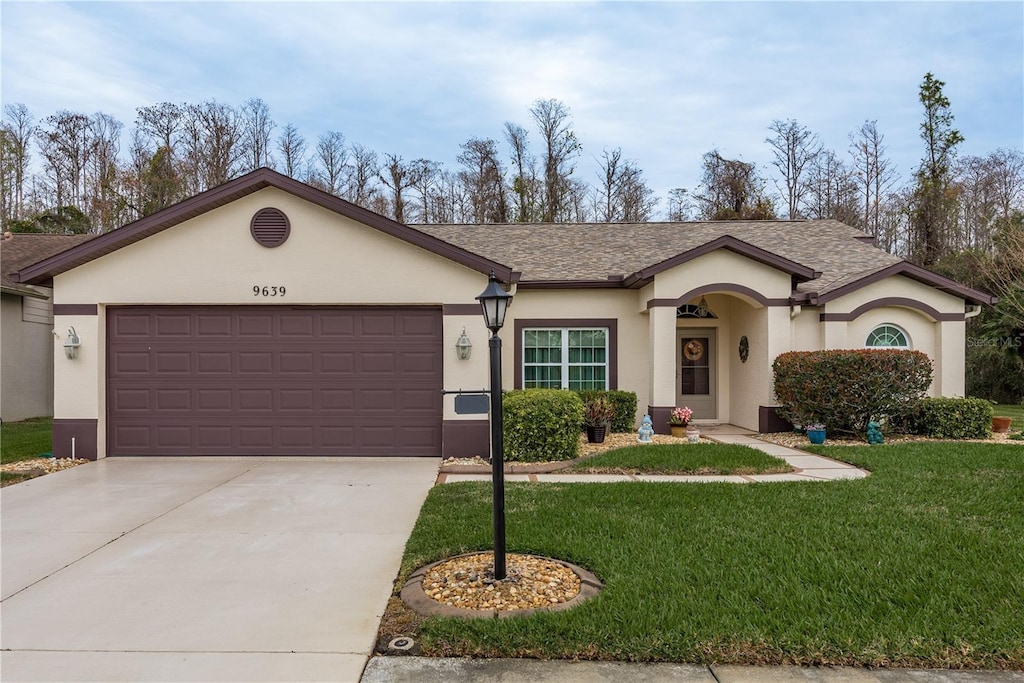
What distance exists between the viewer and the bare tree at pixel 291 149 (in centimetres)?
2775

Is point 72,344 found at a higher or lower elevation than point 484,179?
lower

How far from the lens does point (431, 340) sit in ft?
30.0

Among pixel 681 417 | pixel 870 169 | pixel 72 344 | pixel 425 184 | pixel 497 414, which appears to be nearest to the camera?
pixel 497 414

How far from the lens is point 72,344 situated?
8.84 m

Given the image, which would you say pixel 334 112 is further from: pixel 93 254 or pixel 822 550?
pixel 822 550

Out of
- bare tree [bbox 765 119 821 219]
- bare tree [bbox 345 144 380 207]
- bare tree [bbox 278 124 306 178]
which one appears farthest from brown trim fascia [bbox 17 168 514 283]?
bare tree [bbox 765 119 821 219]

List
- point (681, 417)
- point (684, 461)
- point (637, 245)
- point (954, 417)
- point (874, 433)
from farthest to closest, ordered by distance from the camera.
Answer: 1. point (637, 245)
2. point (681, 417)
3. point (954, 417)
4. point (874, 433)
5. point (684, 461)

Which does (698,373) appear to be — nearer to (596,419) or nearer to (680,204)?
(596,419)

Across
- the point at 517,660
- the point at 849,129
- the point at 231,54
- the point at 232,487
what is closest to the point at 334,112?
the point at 231,54

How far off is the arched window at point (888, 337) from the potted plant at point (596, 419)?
5.79 metres

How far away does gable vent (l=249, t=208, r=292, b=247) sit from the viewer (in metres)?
8.95

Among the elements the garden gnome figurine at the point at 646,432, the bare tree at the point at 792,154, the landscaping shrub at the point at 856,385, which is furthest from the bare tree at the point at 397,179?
the landscaping shrub at the point at 856,385

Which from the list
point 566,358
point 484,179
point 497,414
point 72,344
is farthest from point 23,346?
point 484,179

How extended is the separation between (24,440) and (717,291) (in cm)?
1362
